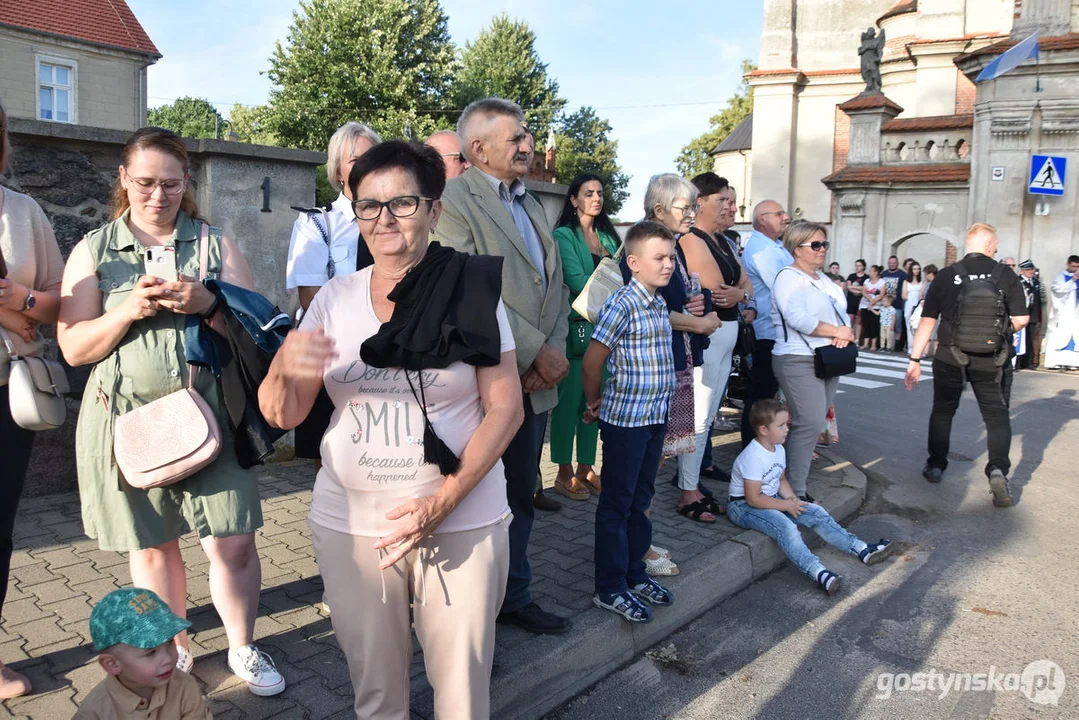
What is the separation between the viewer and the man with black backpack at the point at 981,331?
6512 millimetres

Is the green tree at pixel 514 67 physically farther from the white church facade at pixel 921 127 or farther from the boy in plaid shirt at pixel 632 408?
the boy in plaid shirt at pixel 632 408

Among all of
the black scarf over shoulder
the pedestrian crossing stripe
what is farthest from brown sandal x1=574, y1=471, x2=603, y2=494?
the pedestrian crossing stripe

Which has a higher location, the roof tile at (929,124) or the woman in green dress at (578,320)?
the roof tile at (929,124)

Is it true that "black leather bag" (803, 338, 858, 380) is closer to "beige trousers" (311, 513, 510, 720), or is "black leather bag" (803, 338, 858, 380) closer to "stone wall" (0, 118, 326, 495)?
"stone wall" (0, 118, 326, 495)

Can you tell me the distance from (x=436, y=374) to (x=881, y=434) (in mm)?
7801

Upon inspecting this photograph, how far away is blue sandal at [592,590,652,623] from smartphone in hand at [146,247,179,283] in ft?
7.62

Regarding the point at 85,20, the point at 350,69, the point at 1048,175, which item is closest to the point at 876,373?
the point at 1048,175

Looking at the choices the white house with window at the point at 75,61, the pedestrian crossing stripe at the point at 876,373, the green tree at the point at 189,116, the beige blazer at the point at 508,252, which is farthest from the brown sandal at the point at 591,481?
the green tree at the point at 189,116

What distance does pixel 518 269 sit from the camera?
3494mm

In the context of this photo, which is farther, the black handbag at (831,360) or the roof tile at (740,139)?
the roof tile at (740,139)

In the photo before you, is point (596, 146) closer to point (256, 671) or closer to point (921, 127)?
point (921, 127)

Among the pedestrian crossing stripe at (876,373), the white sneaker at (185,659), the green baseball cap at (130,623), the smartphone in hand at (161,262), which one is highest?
the smartphone in hand at (161,262)

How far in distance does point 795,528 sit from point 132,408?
360 centimetres

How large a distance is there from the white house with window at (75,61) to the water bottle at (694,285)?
2844 cm
